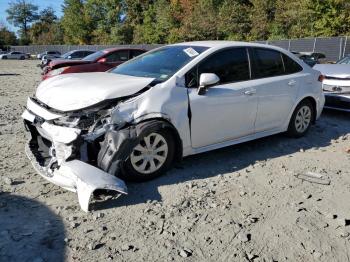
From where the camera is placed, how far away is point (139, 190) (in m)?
4.52

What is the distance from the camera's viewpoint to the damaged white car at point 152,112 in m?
4.32

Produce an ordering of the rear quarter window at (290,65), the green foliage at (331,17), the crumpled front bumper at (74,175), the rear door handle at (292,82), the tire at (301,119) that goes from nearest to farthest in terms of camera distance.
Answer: the crumpled front bumper at (74,175), the rear door handle at (292,82), the rear quarter window at (290,65), the tire at (301,119), the green foliage at (331,17)

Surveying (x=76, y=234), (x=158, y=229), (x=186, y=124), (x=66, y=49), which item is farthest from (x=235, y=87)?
(x=66, y=49)

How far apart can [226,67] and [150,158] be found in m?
1.72

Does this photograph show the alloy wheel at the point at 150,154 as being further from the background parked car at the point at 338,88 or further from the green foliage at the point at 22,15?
the green foliage at the point at 22,15

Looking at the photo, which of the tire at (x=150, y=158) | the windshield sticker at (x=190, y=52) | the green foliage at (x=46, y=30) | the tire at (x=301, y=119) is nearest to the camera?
the tire at (x=150, y=158)

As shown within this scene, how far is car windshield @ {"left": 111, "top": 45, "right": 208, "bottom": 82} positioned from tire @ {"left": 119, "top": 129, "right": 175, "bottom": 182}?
0.73 m

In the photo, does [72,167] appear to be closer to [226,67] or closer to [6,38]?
[226,67]

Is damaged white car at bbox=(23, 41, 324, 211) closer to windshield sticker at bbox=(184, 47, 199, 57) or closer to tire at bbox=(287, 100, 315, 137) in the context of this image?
windshield sticker at bbox=(184, 47, 199, 57)

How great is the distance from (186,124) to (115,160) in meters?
1.05

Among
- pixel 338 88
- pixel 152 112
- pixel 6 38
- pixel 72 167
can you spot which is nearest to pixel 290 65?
pixel 338 88

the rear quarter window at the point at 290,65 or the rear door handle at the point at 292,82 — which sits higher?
the rear quarter window at the point at 290,65

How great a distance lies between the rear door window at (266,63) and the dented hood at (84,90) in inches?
70.3

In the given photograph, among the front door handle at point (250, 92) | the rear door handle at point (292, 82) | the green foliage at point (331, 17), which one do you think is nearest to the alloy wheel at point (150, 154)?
the front door handle at point (250, 92)
